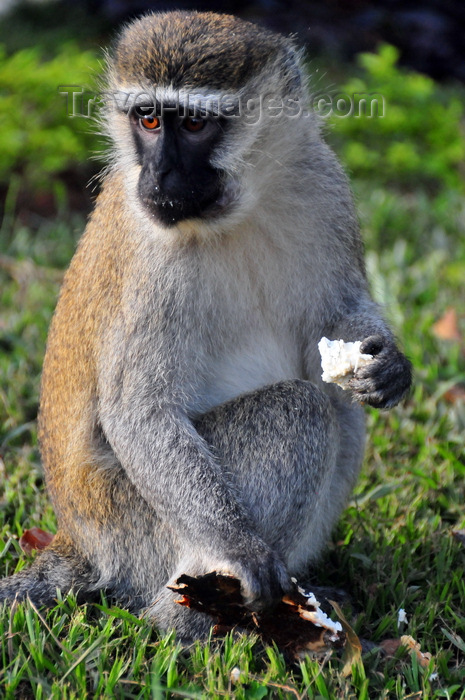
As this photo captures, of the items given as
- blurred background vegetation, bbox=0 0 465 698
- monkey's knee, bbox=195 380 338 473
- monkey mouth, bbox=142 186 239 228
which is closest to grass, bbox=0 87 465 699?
blurred background vegetation, bbox=0 0 465 698

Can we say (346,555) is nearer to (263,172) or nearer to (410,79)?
(263,172)

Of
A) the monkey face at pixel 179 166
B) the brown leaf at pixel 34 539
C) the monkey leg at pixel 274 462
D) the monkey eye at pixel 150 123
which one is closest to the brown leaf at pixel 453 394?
→ the monkey leg at pixel 274 462

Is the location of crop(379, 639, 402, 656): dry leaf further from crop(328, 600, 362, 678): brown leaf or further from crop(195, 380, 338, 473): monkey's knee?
crop(195, 380, 338, 473): monkey's knee

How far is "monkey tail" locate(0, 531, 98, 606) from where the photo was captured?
325cm

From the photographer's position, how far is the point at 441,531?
3.85 meters

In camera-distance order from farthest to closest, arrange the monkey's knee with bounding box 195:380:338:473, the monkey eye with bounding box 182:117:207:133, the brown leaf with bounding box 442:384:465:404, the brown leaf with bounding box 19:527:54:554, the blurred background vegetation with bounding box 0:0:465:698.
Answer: the brown leaf with bounding box 442:384:465:404
the brown leaf with bounding box 19:527:54:554
the blurred background vegetation with bounding box 0:0:465:698
the monkey's knee with bounding box 195:380:338:473
the monkey eye with bounding box 182:117:207:133

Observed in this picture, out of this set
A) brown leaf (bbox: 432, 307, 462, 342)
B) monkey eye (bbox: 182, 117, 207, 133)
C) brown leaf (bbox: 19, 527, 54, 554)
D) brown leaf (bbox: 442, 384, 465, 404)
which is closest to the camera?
monkey eye (bbox: 182, 117, 207, 133)

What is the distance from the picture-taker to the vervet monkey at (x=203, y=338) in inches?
122

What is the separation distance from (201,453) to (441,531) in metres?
1.34

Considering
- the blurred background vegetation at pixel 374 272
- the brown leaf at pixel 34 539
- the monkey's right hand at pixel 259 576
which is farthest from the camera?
the brown leaf at pixel 34 539

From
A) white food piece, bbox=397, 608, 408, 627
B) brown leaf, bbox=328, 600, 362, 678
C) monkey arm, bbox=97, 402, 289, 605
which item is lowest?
white food piece, bbox=397, 608, 408, 627

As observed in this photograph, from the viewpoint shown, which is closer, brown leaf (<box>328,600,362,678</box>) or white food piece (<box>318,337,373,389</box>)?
brown leaf (<box>328,600,362,678</box>)

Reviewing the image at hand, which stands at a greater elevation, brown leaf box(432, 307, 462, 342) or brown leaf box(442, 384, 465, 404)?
brown leaf box(432, 307, 462, 342)

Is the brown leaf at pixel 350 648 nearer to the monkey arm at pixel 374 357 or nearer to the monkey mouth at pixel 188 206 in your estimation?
the monkey arm at pixel 374 357
